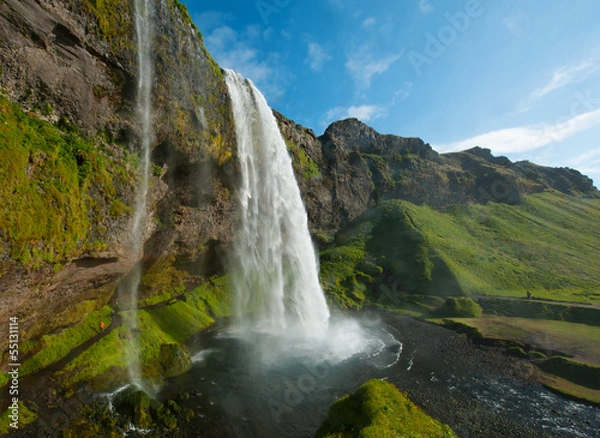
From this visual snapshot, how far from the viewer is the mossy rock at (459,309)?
42.6 metres

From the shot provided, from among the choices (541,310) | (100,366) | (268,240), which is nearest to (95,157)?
(100,366)

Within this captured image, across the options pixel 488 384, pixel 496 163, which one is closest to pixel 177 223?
pixel 488 384

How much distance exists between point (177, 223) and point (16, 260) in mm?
15724

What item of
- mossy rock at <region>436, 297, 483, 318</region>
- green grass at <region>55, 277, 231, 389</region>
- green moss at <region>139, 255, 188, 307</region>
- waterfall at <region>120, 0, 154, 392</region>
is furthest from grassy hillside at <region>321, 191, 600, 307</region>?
waterfall at <region>120, 0, 154, 392</region>

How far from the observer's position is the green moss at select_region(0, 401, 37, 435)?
14511mm

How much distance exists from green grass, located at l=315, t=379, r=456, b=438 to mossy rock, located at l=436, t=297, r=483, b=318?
31597mm

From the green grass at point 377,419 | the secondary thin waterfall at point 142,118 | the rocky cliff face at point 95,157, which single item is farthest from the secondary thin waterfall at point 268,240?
the green grass at point 377,419

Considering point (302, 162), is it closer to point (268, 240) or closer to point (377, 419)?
point (268, 240)

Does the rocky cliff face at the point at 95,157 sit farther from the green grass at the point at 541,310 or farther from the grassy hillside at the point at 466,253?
the green grass at the point at 541,310

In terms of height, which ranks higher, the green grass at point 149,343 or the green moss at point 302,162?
the green moss at point 302,162

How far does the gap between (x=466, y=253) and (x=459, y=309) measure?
2263 cm

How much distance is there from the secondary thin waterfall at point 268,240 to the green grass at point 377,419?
1794cm

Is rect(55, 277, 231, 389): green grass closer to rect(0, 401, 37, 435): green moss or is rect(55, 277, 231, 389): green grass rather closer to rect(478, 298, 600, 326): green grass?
rect(0, 401, 37, 435): green moss

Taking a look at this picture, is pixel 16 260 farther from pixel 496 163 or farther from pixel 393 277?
pixel 496 163
